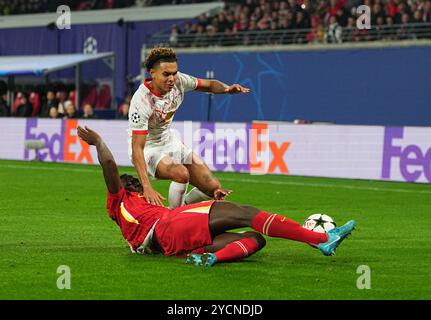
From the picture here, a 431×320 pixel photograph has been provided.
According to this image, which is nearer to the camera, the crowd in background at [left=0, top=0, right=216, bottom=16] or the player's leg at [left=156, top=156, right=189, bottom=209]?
the player's leg at [left=156, top=156, right=189, bottom=209]

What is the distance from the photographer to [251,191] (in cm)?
1909

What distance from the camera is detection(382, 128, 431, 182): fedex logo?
67.1ft

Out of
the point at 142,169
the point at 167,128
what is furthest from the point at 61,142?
the point at 142,169

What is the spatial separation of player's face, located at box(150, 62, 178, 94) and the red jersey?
1.57 metres

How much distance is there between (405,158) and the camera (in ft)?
68.2

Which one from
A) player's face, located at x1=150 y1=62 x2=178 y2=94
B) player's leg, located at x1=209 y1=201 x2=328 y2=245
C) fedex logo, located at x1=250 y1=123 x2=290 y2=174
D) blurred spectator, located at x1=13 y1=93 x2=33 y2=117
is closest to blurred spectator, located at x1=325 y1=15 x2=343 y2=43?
fedex logo, located at x1=250 y1=123 x2=290 y2=174

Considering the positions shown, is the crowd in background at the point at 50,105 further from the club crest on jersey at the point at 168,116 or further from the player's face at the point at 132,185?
the player's face at the point at 132,185

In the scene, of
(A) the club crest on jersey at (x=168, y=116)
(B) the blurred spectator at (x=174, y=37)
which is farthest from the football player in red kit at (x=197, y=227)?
(B) the blurred spectator at (x=174, y=37)

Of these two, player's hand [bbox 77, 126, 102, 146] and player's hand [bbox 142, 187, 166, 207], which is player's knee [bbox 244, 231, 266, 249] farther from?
player's hand [bbox 77, 126, 102, 146]

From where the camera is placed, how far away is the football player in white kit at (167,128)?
1118cm

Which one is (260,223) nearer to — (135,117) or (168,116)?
(135,117)

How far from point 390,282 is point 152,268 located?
2153 mm

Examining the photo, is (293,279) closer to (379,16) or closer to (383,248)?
(383,248)
